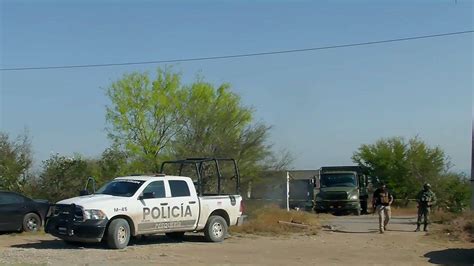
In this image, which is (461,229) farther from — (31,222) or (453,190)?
(453,190)

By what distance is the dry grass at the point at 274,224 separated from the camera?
21833 mm

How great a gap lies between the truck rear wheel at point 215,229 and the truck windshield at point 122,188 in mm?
2401

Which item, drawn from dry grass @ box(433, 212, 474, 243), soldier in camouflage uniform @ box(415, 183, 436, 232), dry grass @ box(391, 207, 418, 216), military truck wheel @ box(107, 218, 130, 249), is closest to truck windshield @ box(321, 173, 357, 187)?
dry grass @ box(391, 207, 418, 216)

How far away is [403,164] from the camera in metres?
45.7

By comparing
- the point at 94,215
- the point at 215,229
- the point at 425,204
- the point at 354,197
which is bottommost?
the point at 215,229

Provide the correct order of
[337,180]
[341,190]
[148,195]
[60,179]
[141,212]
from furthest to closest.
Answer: [337,180] → [341,190] → [60,179] → [148,195] → [141,212]

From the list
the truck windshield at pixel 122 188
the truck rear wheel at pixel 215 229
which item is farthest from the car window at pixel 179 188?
the truck rear wheel at pixel 215 229

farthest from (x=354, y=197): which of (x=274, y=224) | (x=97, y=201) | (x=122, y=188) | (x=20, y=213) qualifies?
(x=97, y=201)

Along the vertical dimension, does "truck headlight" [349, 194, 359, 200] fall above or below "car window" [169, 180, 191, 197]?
above

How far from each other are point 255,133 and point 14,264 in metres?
21.4

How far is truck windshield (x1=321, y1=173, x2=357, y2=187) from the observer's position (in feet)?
121

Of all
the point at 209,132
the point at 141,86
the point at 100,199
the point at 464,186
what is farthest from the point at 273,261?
the point at 464,186

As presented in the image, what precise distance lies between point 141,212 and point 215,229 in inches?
103

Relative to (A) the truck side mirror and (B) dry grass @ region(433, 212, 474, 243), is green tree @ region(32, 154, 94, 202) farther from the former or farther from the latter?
(B) dry grass @ region(433, 212, 474, 243)
